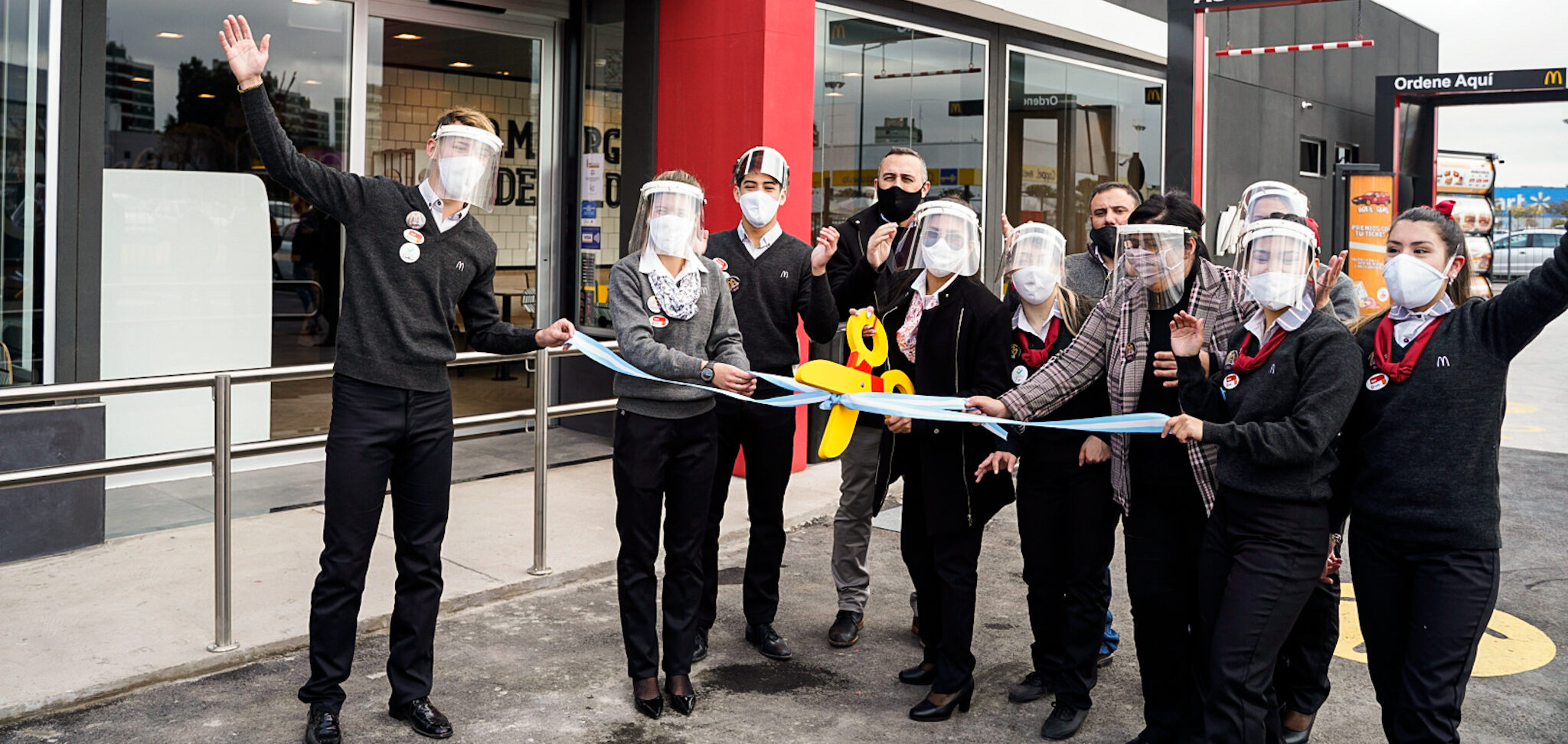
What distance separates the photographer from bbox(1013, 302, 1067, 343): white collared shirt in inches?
175

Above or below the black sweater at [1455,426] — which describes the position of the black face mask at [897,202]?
above

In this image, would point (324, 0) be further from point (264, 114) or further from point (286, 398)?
point (264, 114)

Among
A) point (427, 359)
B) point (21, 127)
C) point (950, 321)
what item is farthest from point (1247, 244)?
point (21, 127)

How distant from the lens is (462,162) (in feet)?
13.2

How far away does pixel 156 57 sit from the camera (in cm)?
686

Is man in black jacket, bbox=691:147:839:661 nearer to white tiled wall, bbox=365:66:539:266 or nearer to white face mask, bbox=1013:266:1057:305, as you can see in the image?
white face mask, bbox=1013:266:1057:305

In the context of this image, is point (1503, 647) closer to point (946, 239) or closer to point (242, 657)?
point (946, 239)

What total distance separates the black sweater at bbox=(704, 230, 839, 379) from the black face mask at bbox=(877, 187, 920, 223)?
1.57ft

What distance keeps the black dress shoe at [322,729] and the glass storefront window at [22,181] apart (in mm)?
3103

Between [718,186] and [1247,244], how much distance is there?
16.0 feet

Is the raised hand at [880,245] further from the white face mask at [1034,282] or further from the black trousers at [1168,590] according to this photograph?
the black trousers at [1168,590]

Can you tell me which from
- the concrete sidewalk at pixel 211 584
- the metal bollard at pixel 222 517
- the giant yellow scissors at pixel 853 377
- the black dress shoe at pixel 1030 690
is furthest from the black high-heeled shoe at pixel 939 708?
the metal bollard at pixel 222 517

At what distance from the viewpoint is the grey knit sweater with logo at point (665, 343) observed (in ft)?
13.7

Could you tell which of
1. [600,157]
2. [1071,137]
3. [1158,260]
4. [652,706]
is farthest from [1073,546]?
[1071,137]
